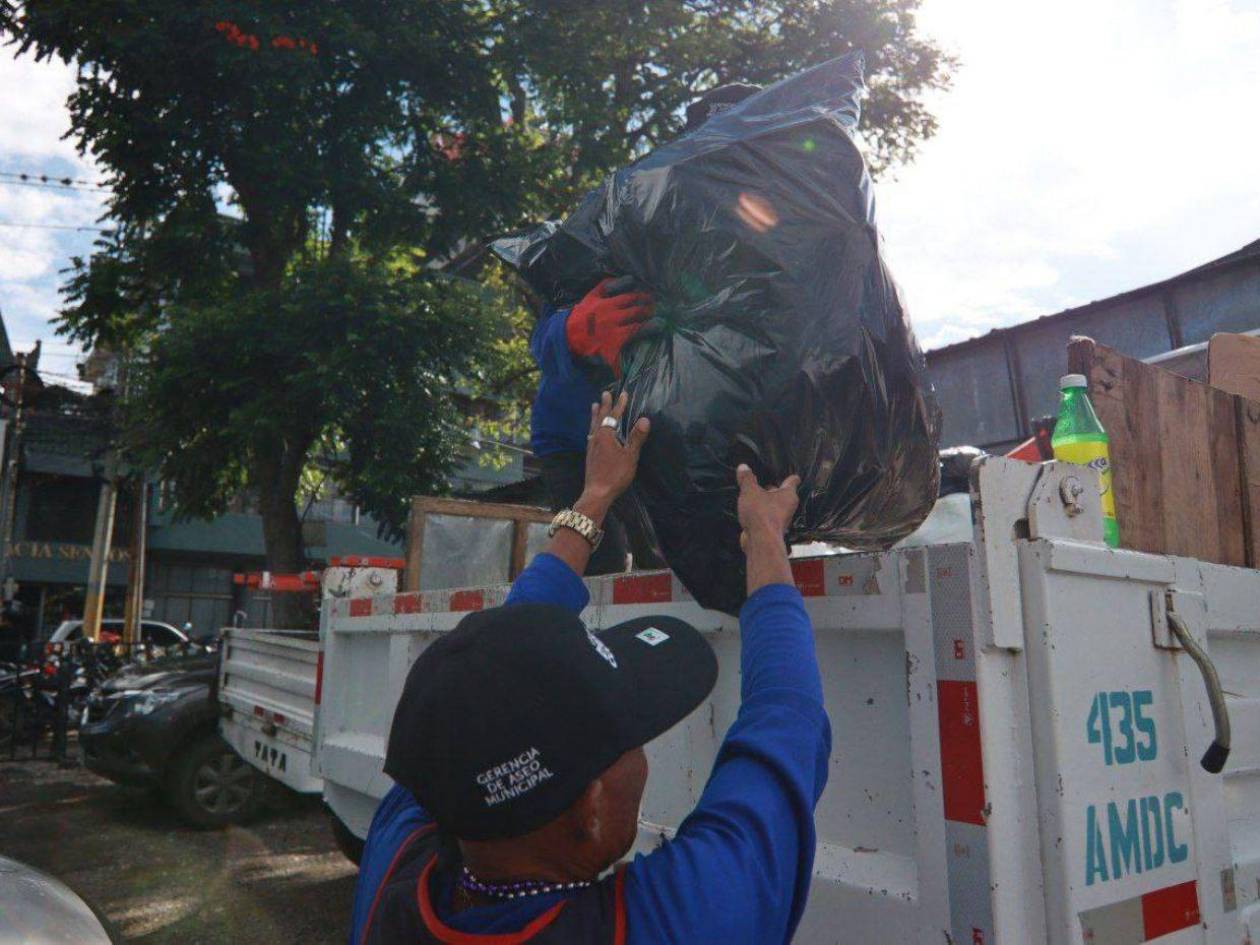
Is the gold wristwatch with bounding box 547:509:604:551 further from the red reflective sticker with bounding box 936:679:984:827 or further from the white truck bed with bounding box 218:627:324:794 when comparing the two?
the white truck bed with bounding box 218:627:324:794

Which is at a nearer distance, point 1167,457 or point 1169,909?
point 1169,909

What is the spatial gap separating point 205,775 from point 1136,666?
603 cm

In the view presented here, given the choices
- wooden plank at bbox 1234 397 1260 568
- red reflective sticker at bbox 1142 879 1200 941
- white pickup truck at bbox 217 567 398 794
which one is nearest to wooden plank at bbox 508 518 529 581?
white pickup truck at bbox 217 567 398 794

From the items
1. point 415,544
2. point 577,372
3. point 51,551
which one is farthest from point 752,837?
point 51,551

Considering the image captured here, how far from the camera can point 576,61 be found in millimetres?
11047

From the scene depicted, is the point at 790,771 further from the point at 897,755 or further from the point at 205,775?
the point at 205,775

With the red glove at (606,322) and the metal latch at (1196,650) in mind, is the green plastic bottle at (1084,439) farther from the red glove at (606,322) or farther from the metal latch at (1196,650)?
the red glove at (606,322)

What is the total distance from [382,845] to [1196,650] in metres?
1.38

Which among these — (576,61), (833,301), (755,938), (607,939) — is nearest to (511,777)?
(607,939)

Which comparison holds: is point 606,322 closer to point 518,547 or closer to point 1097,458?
point 1097,458

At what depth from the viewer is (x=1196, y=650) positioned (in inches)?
62.9

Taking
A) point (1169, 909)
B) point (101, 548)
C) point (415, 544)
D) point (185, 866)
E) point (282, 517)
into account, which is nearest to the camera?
point (1169, 909)

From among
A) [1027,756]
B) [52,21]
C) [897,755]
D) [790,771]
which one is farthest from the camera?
[52,21]

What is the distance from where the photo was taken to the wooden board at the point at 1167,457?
1.81 m
